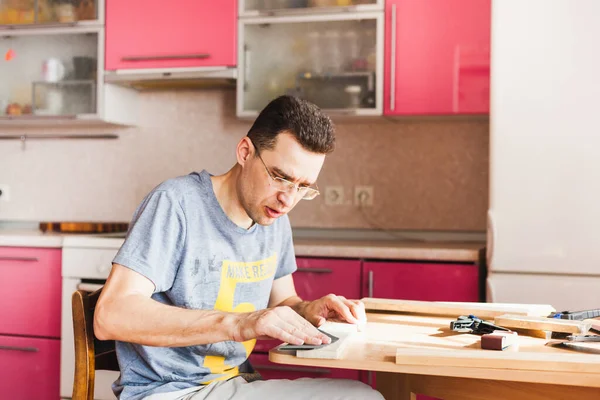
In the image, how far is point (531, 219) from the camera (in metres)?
2.56

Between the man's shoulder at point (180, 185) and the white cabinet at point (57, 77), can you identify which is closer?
the man's shoulder at point (180, 185)

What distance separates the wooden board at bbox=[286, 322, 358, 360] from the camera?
1.16 meters

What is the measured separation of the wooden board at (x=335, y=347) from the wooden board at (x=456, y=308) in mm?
239

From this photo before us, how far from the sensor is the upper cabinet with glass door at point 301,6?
3037mm

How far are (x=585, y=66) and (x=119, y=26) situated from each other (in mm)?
2069

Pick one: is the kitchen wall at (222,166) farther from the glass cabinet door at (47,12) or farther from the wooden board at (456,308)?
the wooden board at (456,308)

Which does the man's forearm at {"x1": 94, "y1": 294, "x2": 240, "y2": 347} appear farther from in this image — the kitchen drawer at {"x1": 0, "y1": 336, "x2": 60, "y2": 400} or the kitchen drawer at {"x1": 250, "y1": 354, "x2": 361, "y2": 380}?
the kitchen drawer at {"x1": 0, "y1": 336, "x2": 60, "y2": 400}

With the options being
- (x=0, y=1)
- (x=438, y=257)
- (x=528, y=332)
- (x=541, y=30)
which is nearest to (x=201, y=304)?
(x=528, y=332)

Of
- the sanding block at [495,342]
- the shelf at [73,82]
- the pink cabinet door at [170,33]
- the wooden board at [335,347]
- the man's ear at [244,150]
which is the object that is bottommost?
the wooden board at [335,347]

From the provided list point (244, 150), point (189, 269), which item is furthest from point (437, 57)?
point (189, 269)

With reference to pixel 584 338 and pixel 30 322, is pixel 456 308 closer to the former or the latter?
pixel 584 338

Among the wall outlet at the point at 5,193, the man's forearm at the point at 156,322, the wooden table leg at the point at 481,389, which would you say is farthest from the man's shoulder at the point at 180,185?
the wall outlet at the point at 5,193

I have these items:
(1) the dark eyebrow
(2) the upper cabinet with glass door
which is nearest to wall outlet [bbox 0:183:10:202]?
(2) the upper cabinet with glass door

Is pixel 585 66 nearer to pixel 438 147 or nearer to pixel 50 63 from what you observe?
pixel 438 147
